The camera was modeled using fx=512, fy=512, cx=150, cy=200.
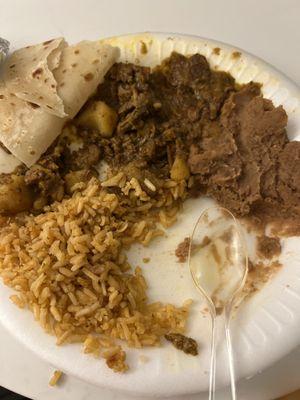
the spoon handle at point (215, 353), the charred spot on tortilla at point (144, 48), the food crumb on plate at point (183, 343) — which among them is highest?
the charred spot on tortilla at point (144, 48)

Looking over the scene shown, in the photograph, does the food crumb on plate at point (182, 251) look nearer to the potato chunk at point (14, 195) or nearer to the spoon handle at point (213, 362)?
the spoon handle at point (213, 362)

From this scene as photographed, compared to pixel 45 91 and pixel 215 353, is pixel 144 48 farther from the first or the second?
pixel 215 353

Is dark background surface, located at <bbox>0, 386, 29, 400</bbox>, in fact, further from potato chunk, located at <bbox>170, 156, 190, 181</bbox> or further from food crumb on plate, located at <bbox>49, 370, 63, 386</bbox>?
potato chunk, located at <bbox>170, 156, 190, 181</bbox>

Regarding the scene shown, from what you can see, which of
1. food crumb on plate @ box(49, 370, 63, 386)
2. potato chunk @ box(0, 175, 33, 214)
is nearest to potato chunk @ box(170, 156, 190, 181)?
potato chunk @ box(0, 175, 33, 214)

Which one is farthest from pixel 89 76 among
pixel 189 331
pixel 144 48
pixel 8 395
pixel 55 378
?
pixel 8 395

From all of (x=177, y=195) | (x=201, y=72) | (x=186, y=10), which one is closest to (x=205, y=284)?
(x=177, y=195)

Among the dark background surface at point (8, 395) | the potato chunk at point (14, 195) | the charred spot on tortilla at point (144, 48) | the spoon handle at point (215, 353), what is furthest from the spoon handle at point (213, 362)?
the charred spot on tortilla at point (144, 48)
